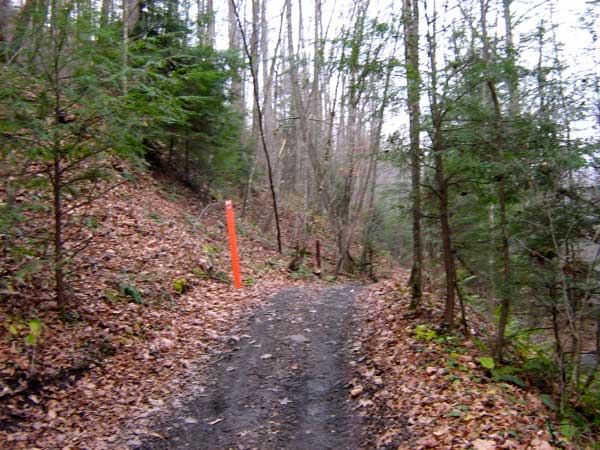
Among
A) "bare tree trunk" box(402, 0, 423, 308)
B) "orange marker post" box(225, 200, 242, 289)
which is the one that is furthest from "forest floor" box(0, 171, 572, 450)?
"orange marker post" box(225, 200, 242, 289)

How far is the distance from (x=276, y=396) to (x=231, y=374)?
915 millimetres

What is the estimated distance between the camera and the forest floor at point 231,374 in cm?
511

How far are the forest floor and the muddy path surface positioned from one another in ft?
0.07

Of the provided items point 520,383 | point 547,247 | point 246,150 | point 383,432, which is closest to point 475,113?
point 547,247

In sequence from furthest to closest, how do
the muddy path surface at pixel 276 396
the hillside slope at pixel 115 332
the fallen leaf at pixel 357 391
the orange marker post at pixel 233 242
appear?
the orange marker post at pixel 233 242
the fallen leaf at pixel 357 391
the hillside slope at pixel 115 332
the muddy path surface at pixel 276 396

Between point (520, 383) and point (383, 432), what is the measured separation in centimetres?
178

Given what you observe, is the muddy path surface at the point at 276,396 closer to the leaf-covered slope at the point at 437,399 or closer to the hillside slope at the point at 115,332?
the leaf-covered slope at the point at 437,399

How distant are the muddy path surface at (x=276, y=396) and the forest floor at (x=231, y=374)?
0.02 metres

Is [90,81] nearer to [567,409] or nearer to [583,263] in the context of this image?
[583,263]

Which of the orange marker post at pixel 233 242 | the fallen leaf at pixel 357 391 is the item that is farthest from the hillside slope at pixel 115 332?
the fallen leaf at pixel 357 391

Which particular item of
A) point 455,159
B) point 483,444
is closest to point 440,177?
point 455,159

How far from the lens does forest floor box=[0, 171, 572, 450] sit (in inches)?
201

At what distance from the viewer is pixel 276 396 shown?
238 inches

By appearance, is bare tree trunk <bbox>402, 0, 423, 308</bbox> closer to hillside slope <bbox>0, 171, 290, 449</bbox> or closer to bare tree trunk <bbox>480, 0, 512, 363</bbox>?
bare tree trunk <bbox>480, 0, 512, 363</bbox>
